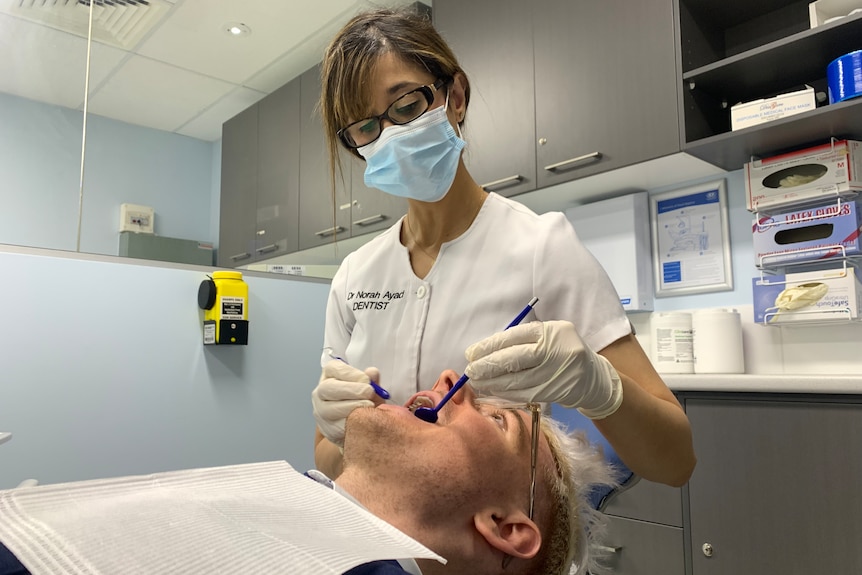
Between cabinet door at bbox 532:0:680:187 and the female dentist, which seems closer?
the female dentist

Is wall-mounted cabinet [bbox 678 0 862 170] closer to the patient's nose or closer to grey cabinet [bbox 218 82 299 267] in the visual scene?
the patient's nose

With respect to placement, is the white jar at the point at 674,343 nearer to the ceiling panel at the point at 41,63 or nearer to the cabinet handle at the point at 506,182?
the cabinet handle at the point at 506,182

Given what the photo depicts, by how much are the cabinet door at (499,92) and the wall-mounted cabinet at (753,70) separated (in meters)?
0.62

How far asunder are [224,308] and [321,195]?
1.66m

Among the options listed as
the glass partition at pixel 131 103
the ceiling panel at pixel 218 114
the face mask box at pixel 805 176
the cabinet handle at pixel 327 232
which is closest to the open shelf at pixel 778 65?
the face mask box at pixel 805 176

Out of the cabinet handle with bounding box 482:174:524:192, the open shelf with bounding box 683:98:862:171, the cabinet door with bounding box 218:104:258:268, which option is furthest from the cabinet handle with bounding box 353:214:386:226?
the open shelf with bounding box 683:98:862:171

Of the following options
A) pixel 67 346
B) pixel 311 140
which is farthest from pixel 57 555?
pixel 311 140

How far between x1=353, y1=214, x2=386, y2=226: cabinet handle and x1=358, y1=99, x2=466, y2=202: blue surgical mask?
1.81 metres

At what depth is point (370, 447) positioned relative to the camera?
0.91m

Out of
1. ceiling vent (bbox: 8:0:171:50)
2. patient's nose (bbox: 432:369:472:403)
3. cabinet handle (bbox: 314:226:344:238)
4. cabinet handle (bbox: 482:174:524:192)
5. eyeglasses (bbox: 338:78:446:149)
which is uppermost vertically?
ceiling vent (bbox: 8:0:171:50)

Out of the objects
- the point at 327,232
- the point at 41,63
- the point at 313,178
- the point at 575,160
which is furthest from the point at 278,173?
the point at 575,160

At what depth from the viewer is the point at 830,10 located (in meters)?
1.85

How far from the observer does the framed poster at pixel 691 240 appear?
227 cm

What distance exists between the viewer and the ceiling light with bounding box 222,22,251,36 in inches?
129
